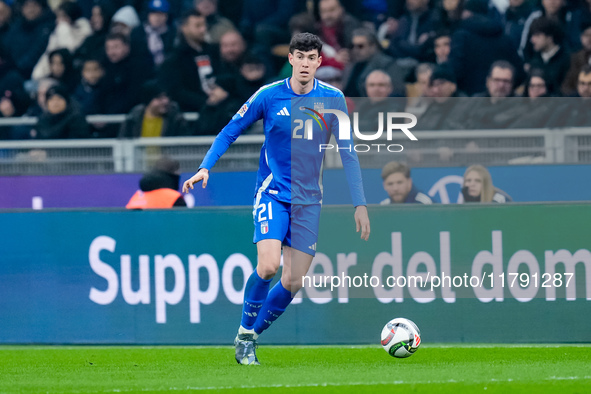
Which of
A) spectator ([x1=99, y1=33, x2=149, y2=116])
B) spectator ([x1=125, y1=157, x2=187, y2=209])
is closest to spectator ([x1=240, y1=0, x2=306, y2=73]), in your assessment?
spectator ([x1=99, y1=33, x2=149, y2=116])

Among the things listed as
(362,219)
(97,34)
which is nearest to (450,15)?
(97,34)

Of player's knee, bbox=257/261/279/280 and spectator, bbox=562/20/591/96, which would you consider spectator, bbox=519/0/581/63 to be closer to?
spectator, bbox=562/20/591/96

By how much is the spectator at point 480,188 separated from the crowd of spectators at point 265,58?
3.31 ft

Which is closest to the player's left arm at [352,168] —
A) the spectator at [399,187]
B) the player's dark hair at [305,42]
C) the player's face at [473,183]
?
the player's dark hair at [305,42]

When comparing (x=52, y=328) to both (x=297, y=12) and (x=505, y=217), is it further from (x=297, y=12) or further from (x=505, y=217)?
(x=297, y=12)

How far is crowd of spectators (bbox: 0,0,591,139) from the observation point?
1017 cm

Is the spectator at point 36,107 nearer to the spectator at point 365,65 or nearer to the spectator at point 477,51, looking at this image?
the spectator at point 365,65

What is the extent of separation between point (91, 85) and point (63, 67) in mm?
567

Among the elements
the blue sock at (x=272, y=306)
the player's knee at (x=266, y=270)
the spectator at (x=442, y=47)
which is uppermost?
the spectator at (x=442, y=47)

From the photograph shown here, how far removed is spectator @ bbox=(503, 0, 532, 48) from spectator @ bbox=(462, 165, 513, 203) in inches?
118

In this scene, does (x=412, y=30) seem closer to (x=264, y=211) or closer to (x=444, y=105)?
(x=444, y=105)

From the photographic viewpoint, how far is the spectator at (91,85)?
40.5ft

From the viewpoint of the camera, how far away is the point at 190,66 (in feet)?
39.2

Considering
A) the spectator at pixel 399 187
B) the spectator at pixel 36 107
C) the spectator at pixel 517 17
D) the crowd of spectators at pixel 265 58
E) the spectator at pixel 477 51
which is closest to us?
the spectator at pixel 399 187
